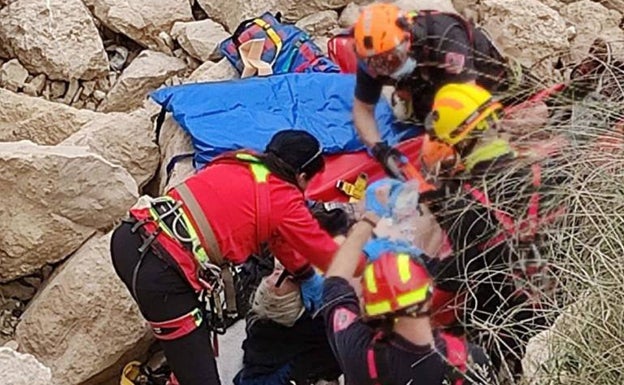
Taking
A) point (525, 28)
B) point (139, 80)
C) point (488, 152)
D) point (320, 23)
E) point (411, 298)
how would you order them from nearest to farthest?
1. point (411, 298)
2. point (488, 152)
3. point (525, 28)
4. point (320, 23)
5. point (139, 80)

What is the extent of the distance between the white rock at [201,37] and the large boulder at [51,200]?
1.24m

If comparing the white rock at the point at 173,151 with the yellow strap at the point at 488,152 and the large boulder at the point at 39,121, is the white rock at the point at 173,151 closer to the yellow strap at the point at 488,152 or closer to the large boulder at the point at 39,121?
the large boulder at the point at 39,121

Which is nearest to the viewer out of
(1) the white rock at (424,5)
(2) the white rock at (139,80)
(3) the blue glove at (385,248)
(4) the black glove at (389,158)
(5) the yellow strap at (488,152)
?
(3) the blue glove at (385,248)

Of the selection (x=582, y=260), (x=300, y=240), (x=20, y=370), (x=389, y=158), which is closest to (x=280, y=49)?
(x=389, y=158)

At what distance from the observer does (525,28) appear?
593cm

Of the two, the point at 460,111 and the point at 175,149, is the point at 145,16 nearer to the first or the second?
the point at 175,149

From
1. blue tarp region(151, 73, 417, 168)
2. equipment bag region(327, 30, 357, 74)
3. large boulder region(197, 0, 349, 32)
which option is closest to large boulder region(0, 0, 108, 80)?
large boulder region(197, 0, 349, 32)

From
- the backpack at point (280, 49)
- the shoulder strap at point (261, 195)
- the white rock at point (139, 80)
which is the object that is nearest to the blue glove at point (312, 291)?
the shoulder strap at point (261, 195)

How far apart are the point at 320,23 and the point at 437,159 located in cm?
227

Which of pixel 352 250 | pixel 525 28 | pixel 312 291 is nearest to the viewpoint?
pixel 352 250

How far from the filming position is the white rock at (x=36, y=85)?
6.47 metres

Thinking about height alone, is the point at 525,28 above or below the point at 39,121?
above

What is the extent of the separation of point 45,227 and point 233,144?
773 millimetres

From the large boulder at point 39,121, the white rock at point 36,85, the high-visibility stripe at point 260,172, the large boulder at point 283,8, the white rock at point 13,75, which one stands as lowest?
the white rock at point 36,85
